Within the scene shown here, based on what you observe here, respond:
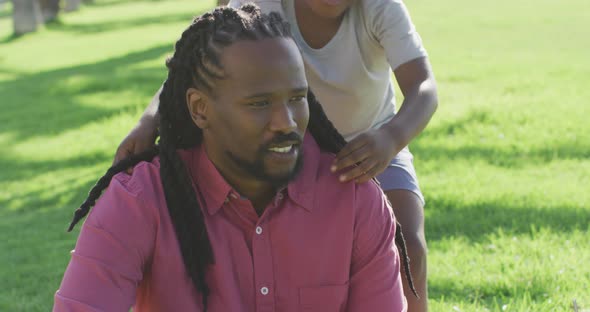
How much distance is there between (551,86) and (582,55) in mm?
2441

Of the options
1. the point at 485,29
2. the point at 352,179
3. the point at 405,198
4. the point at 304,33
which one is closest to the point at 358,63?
the point at 304,33

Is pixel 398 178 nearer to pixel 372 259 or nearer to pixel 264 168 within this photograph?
pixel 372 259

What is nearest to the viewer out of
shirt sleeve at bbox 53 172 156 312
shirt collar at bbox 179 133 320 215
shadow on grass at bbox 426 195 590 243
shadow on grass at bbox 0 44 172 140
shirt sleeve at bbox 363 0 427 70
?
shirt sleeve at bbox 53 172 156 312

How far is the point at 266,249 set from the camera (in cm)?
275

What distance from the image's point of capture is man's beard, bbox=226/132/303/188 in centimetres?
259

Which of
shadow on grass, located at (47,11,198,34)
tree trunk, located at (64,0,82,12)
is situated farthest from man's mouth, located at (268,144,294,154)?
tree trunk, located at (64,0,82,12)

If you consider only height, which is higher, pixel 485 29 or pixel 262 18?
pixel 262 18

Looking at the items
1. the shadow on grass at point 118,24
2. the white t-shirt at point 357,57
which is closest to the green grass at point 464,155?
the white t-shirt at point 357,57

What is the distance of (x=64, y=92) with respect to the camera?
36.3ft

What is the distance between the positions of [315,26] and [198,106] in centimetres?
95

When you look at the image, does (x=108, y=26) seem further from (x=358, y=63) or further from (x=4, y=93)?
(x=358, y=63)

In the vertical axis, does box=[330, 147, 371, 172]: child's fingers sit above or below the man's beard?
below

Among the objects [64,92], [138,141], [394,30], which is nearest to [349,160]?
[138,141]

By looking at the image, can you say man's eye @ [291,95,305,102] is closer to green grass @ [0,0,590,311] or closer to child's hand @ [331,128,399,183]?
child's hand @ [331,128,399,183]
